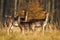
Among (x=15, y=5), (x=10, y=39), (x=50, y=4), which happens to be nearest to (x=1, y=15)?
(x=15, y=5)

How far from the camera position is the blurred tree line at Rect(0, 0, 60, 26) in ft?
75.8

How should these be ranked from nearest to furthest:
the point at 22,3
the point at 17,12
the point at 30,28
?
1. the point at 30,28
2. the point at 17,12
3. the point at 22,3

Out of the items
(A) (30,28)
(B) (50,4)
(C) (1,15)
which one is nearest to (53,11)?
(B) (50,4)

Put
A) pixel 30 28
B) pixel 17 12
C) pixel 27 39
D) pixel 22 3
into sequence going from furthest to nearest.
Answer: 1. pixel 22 3
2. pixel 17 12
3. pixel 30 28
4. pixel 27 39

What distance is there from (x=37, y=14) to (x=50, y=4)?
3142 mm

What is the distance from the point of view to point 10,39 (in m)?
9.04

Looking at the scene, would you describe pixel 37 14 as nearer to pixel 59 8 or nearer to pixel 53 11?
pixel 53 11

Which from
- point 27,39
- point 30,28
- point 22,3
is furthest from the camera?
point 22,3

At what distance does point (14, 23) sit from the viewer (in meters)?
12.8

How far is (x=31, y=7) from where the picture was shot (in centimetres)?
2367

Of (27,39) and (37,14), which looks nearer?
(27,39)

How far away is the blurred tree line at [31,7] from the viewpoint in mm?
23094

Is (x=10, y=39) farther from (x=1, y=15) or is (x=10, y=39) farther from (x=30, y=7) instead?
(x=1, y=15)

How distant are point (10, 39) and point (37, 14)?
14.2m
